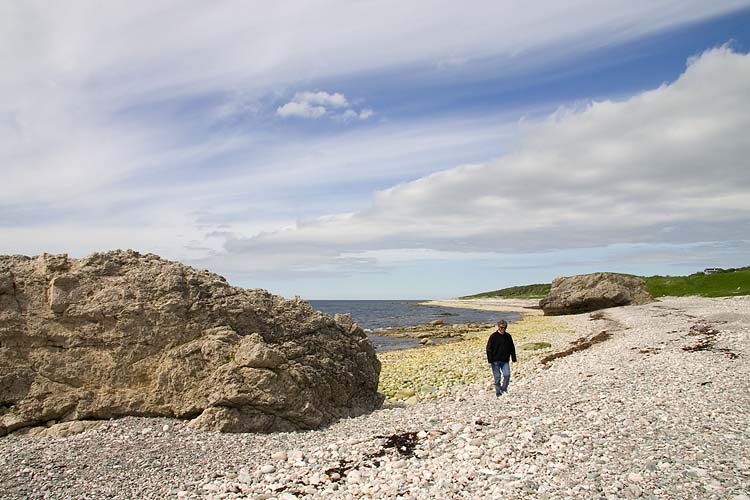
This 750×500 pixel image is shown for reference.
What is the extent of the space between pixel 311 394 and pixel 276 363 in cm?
133

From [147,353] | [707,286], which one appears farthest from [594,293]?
[147,353]

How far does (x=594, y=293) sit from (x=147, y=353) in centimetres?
6535

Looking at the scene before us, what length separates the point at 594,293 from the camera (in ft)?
224

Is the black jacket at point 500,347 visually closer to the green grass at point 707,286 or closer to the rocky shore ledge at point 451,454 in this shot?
the rocky shore ledge at point 451,454

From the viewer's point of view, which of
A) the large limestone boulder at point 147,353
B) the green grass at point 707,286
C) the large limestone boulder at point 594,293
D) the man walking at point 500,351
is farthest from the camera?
the green grass at point 707,286

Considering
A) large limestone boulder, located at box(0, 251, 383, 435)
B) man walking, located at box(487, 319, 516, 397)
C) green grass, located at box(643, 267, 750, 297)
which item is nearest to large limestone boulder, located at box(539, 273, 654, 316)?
green grass, located at box(643, 267, 750, 297)

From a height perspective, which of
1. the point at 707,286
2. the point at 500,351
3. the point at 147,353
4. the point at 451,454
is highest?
the point at 147,353

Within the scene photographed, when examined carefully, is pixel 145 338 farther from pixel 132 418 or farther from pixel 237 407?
pixel 237 407

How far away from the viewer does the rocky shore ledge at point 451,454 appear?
27.6 feet

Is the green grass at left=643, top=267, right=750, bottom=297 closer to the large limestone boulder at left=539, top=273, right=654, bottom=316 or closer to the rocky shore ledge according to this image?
the large limestone boulder at left=539, top=273, right=654, bottom=316

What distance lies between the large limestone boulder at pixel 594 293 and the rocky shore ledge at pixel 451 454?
5601 centimetres

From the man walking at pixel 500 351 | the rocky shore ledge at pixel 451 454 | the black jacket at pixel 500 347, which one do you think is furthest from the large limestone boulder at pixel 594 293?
the black jacket at pixel 500 347

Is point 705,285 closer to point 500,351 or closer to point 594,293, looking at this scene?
point 594,293

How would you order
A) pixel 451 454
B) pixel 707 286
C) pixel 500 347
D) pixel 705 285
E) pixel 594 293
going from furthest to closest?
1. pixel 705 285
2. pixel 707 286
3. pixel 594 293
4. pixel 500 347
5. pixel 451 454
